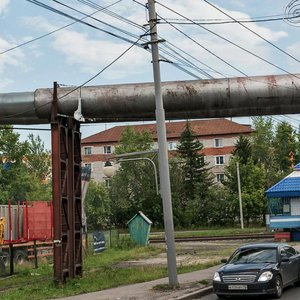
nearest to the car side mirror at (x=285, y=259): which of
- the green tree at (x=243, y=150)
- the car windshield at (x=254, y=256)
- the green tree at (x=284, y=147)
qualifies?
the car windshield at (x=254, y=256)

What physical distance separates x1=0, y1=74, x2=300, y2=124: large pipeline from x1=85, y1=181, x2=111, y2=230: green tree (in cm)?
5914

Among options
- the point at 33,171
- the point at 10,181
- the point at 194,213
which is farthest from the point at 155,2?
the point at 33,171

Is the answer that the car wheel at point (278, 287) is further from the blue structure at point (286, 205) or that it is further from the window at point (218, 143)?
the window at point (218, 143)

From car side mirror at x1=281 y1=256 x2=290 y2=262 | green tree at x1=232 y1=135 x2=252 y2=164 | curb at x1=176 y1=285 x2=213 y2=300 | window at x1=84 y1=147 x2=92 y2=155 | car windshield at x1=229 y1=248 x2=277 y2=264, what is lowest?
curb at x1=176 y1=285 x2=213 y2=300

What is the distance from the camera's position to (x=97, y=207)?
252 feet

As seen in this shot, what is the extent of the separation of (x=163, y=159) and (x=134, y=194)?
219ft

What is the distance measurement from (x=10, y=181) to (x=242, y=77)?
4367 cm

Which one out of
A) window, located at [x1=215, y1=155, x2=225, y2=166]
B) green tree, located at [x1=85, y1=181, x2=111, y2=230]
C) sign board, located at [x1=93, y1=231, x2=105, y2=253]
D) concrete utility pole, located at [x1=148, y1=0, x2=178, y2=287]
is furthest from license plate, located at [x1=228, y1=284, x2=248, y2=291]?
window, located at [x1=215, y1=155, x2=225, y2=166]

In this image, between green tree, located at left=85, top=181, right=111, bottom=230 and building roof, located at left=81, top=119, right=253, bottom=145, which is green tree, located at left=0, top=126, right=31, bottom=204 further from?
building roof, located at left=81, top=119, right=253, bottom=145

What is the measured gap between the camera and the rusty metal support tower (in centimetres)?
1666

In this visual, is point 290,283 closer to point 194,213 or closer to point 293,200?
point 293,200

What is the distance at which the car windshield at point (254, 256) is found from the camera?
14327mm

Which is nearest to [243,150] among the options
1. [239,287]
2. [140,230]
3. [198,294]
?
[140,230]

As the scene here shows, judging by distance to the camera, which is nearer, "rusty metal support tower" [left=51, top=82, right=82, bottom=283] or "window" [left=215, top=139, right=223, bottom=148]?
"rusty metal support tower" [left=51, top=82, right=82, bottom=283]
